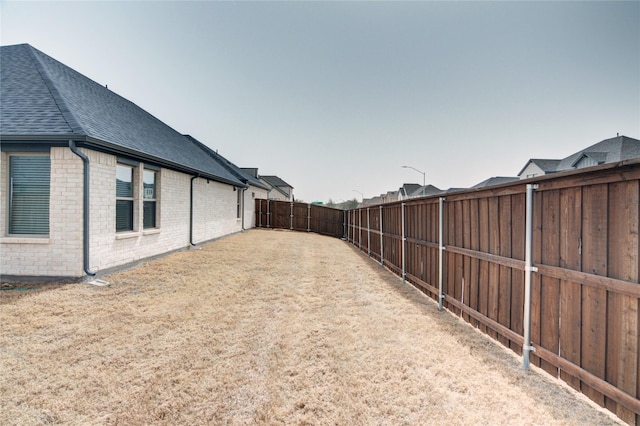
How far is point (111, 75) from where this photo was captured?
1127 centimetres

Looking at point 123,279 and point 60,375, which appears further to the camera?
point 123,279

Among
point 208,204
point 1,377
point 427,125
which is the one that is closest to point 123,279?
point 1,377

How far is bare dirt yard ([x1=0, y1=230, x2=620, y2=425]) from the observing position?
83.5 inches

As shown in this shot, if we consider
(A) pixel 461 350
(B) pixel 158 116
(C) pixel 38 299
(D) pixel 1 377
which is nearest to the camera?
(D) pixel 1 377

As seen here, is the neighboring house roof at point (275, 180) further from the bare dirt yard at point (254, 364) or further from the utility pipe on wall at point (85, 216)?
the bare dirt yard at point (254, 364)

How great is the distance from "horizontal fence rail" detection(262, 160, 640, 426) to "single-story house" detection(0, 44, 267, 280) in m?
7.24

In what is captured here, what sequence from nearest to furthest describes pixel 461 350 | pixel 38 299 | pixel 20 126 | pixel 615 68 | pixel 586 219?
pixel 586 219 → pixel 461 350 → pixel 38 299 → pixel 20 126 → pixel 615 68

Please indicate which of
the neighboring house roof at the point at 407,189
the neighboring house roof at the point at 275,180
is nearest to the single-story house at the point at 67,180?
the neighboring house roof at the point at 275,180

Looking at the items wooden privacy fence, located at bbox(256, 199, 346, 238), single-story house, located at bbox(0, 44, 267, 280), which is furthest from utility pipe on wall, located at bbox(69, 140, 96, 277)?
wooden privacy fence, located at bbox(256, 199, 346, 238)

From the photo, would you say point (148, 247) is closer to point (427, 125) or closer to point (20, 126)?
point (20, 126)

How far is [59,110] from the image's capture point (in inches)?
238

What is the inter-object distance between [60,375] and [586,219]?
5.09 meters

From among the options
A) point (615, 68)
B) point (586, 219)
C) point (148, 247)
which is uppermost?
point (615, 68)

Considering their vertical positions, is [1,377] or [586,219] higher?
[586,219]
